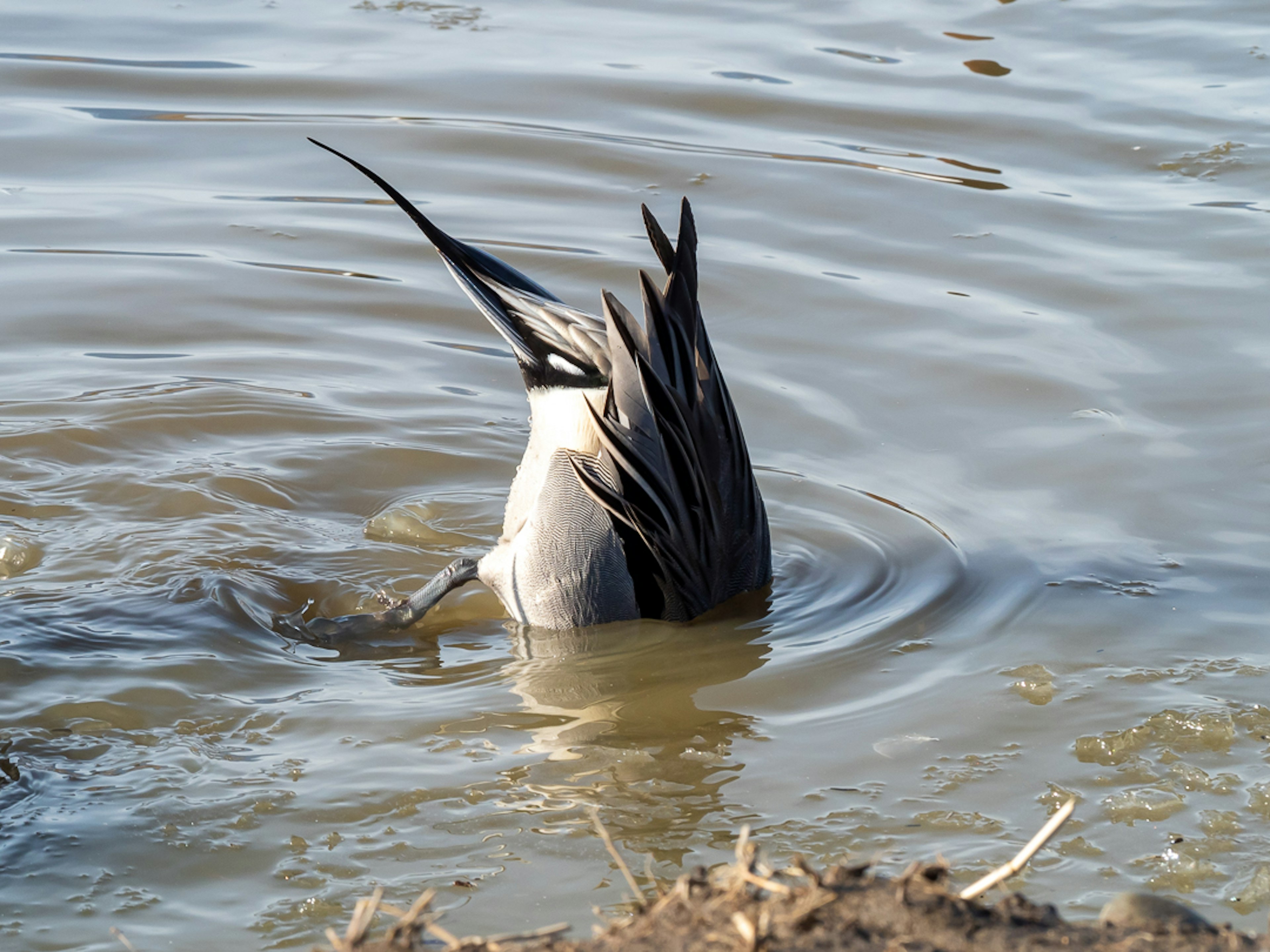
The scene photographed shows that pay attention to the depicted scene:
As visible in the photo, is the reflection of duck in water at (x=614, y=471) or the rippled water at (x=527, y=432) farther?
the reflection of duck in water at (x=614, y=471)

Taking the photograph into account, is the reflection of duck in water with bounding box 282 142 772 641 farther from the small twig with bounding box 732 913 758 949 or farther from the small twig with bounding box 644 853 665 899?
the small twig with bounding box 732 913 758 949

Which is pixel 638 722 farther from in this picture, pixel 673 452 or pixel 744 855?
pixel 744 855

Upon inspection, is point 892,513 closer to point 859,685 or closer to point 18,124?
point 859,685

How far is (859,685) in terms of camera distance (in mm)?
4328

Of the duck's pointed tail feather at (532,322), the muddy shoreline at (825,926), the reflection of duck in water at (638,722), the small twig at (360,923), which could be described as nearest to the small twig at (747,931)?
the muddy shoreline at (825,926)

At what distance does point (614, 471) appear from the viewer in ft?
15.1

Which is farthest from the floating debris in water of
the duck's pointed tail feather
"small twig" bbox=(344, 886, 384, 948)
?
"small twig" bbox=(344, 886, 384, 948)

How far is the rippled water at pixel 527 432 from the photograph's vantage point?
3525 millimetres

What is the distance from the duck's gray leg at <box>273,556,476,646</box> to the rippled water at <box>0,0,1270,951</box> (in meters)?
0.10

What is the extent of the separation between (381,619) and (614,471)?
0.96 metres

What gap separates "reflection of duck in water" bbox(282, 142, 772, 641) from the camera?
14.9ft

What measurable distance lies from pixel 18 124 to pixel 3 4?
2.53 m

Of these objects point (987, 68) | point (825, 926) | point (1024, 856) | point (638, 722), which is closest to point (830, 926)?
point (825, 926)

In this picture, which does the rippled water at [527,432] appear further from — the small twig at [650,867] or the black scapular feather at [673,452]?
the black scapular feather at [673,452]
